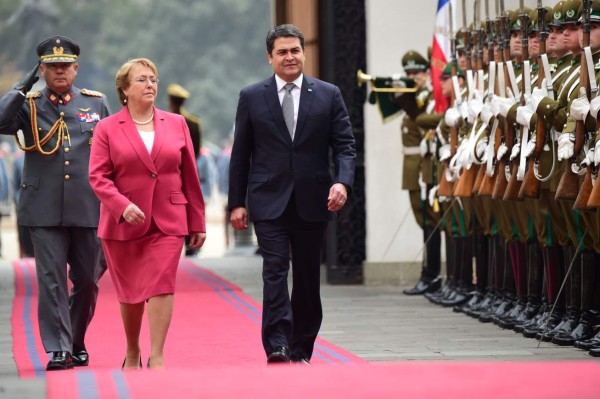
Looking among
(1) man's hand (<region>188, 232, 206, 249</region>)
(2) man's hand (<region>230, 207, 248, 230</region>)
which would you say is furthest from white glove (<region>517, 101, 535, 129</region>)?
(1) man's hand (<region>188, 232, 206, 249</region>)

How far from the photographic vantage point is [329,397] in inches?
239

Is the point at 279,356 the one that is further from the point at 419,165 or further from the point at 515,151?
the point at 419,165

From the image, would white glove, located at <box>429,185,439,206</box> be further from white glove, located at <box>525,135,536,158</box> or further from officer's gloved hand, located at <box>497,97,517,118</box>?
white glove, located at <box>525,135,536,158</box>

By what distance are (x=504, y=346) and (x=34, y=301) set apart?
5714mm

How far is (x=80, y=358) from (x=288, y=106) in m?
2.06

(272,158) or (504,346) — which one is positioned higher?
(272,158)

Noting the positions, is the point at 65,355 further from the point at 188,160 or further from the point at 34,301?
the point at 34,301

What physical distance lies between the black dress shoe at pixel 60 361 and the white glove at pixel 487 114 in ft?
12.3

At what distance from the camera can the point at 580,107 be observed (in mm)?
9359

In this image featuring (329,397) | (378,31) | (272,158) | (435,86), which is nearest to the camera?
(329,397)

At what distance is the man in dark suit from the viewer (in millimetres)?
8789

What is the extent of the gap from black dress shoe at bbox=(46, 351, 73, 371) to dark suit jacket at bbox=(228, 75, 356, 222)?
4.50 feet

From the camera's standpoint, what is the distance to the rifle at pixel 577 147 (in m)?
9.40

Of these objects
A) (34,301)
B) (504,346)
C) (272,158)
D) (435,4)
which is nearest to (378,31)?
(435,4)
